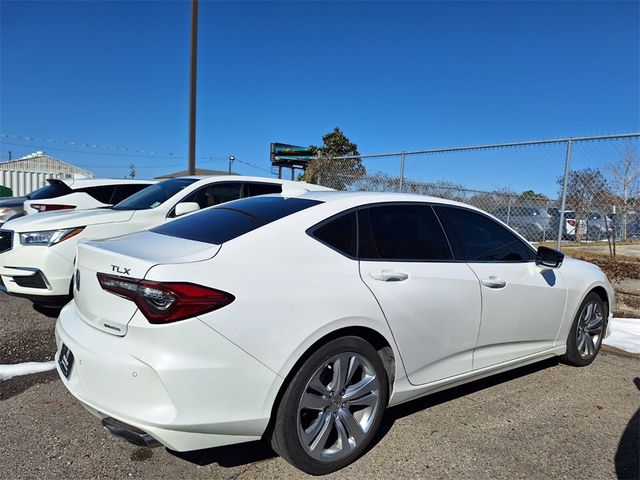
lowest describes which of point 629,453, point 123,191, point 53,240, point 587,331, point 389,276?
point 629,453

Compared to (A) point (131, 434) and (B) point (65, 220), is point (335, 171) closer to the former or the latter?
(B) point (65, 220)

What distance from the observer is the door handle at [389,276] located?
110 inches

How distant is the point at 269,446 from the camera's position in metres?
2.73

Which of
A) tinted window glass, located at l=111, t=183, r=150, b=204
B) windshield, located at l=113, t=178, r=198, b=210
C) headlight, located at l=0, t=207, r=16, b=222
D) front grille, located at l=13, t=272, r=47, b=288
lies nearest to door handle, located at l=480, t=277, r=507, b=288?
windshield, located at l=113, t=178, r=198, b=210

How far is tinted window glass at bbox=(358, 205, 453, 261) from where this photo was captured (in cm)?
296

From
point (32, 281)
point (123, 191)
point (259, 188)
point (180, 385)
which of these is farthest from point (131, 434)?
point (123, 191)

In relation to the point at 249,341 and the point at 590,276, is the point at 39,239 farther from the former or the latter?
the point at 590,276

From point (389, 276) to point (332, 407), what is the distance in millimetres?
817

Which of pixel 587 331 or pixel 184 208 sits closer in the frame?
pixel 587 331

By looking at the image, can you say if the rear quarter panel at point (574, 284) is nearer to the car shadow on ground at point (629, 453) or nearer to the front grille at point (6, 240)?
the car shadow on ground at point (629, 453)

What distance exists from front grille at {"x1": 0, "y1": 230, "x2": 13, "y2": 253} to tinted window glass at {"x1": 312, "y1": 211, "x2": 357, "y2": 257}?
3.81m

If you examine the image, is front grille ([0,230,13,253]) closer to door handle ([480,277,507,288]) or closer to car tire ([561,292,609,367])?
door handle ([480,277,507,288])

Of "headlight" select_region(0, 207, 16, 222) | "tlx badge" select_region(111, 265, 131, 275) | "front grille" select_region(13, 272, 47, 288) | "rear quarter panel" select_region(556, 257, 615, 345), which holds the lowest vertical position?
"front grille" select_region(13, 272, 47, 288)

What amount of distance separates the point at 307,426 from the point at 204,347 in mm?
785
